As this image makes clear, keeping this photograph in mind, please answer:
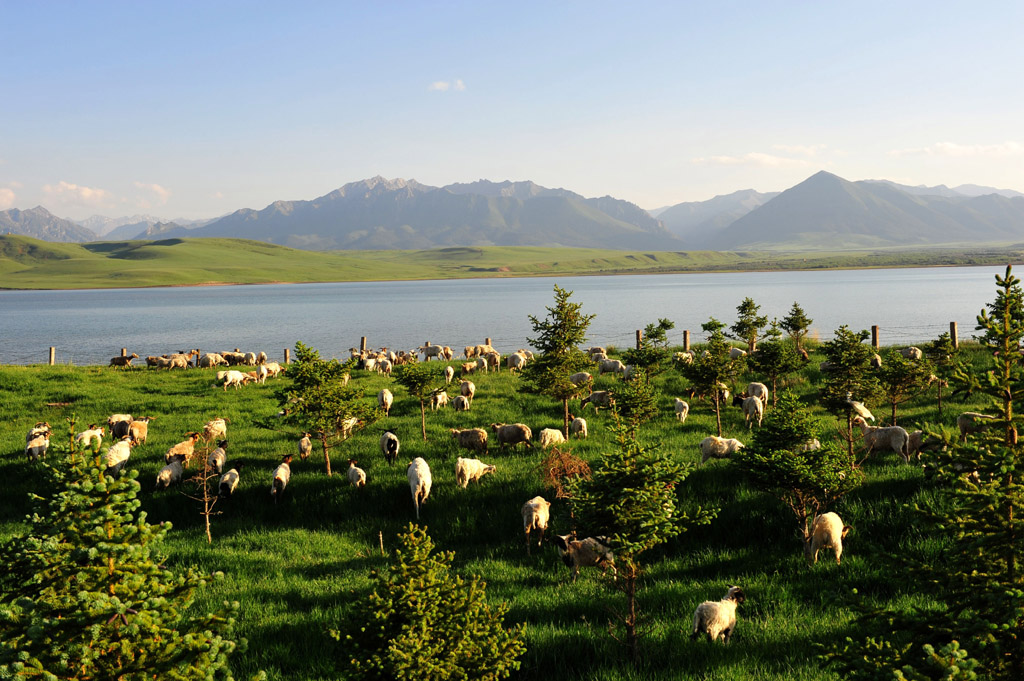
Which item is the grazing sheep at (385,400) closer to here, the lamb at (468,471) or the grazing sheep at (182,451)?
the grazing sheep at (182,451)

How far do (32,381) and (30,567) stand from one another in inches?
1485

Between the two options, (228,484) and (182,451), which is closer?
A: (228,484)

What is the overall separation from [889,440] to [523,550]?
12.0 metres

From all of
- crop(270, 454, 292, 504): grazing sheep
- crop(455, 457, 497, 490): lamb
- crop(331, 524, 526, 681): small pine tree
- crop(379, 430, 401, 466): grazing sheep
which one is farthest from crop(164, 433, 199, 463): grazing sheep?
crop(331, 524, 526, 681): small pine tree

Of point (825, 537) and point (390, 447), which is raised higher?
point (825, 537)

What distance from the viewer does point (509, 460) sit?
19250 millimetres

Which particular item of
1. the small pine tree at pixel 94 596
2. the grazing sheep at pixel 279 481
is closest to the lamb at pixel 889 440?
the grazing sheep at pixel 279 481

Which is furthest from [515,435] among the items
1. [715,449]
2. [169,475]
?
[169,475]

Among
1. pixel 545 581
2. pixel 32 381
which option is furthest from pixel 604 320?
pixel 545 581

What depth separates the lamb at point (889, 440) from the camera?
17625mm

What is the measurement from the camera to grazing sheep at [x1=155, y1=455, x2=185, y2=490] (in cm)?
1906

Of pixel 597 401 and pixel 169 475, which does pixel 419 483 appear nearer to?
pixel 169 475

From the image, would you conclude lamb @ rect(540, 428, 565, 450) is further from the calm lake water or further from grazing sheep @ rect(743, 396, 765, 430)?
the calm lake water

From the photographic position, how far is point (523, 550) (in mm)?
14750
